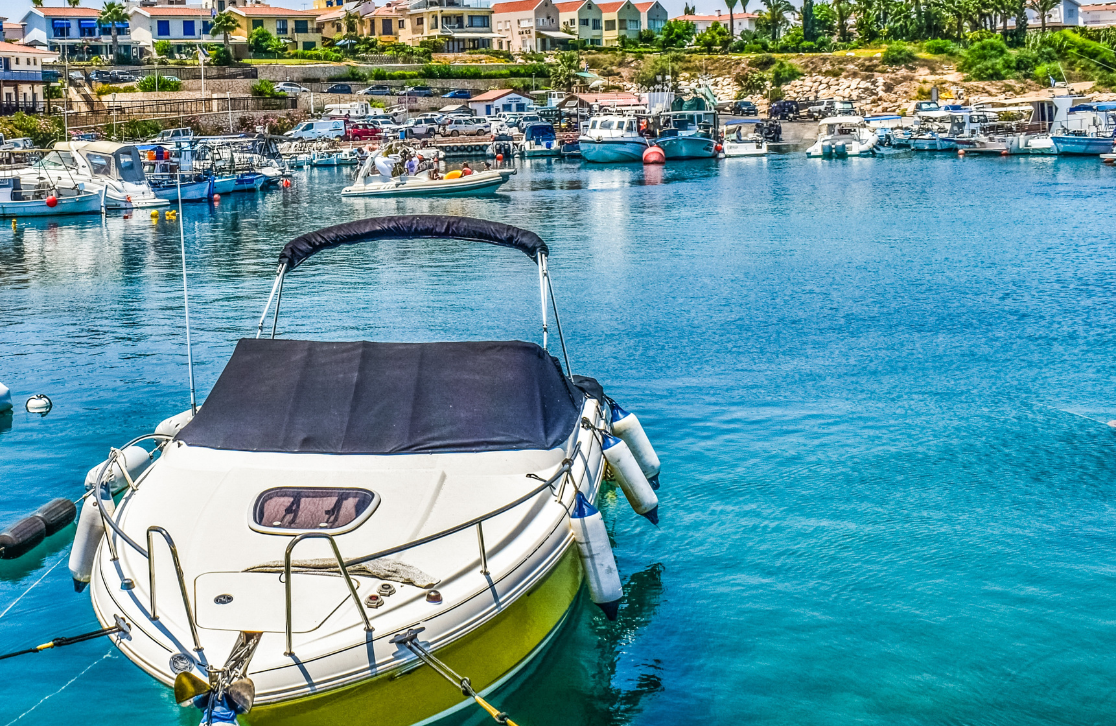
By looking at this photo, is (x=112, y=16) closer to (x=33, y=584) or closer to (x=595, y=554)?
(x=33, y=584)

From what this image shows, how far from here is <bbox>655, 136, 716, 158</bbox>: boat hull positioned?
261ft

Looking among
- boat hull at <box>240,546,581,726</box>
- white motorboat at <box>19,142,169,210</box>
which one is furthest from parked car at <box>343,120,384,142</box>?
boat hull at <box>240,546,581,726</box>

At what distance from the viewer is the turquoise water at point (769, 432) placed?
32.8ft

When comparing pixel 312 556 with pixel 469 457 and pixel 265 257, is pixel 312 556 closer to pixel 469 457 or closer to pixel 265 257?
pixel 469 457

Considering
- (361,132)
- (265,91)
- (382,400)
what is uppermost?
(265,91)

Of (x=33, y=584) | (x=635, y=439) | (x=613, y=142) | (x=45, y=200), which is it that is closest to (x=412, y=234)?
(x=635, y=439)

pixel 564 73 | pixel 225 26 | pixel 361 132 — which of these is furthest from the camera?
pixel 225 26

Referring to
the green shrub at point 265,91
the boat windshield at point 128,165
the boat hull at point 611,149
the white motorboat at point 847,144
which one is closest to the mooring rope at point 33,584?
the boat windshield at point 128,165

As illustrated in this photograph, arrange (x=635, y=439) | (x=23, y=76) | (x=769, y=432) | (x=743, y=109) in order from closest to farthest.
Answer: (x=635, y=439) < (x=769, y=432) < (x=23, y=76) < (x=743, y=109)

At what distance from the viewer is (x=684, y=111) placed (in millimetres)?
88062

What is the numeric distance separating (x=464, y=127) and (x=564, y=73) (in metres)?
25.6

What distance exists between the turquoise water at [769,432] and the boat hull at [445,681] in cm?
21

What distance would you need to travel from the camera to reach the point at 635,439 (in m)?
12.8

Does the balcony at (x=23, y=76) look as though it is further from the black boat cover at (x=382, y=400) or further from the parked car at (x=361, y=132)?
the black boat cover at (x=382, y=400)
